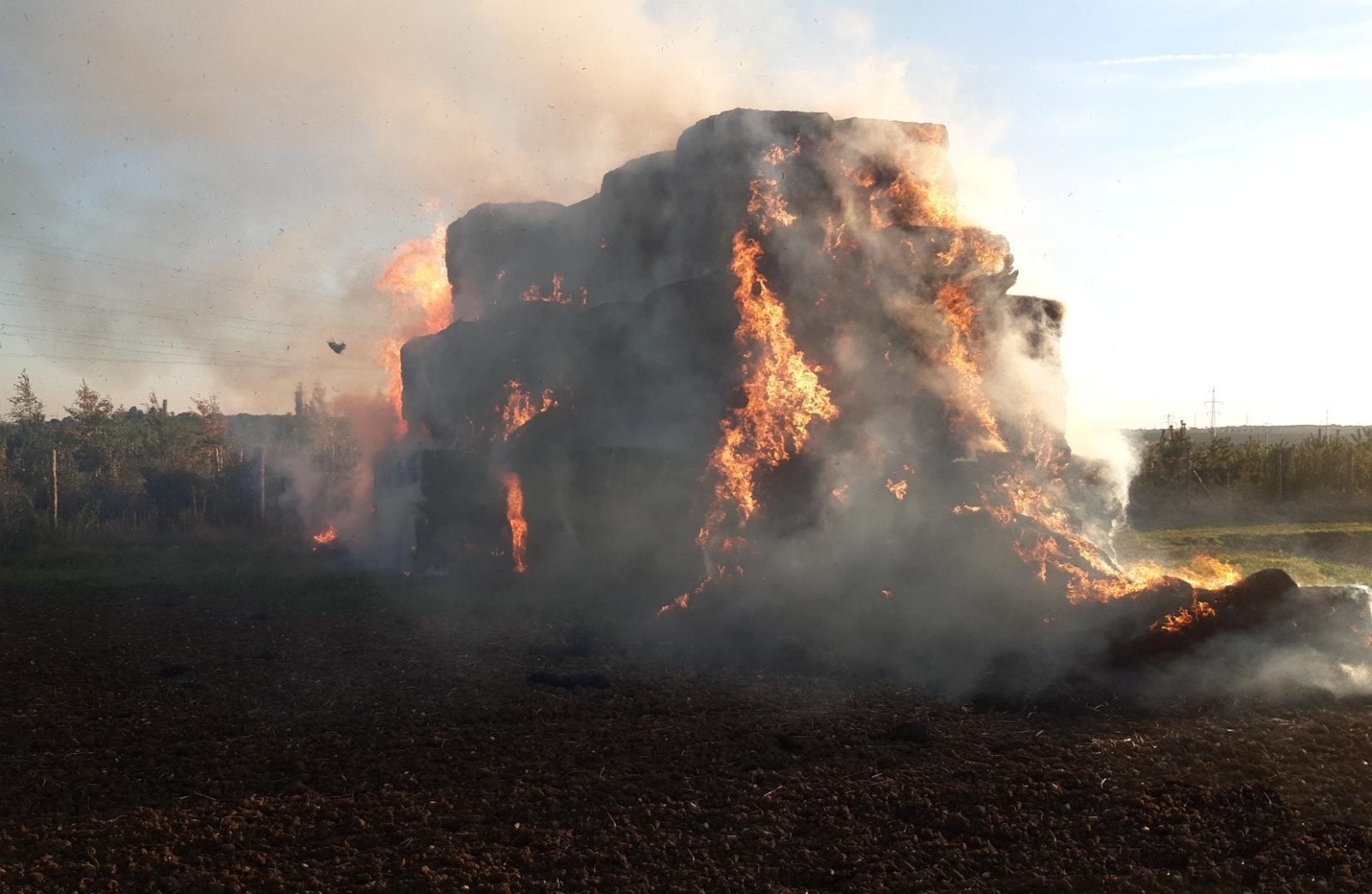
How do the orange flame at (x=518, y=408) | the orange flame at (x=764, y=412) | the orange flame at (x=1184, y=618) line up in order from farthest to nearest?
the orange flame at (x=518, y=408) < the orange flame at (x=764, y=412) < the orange flame at (x=1184, y=618)

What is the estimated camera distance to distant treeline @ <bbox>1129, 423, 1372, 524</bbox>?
33.0m

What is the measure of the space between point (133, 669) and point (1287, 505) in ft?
113

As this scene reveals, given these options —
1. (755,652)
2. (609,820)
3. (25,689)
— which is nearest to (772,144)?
(755,652)

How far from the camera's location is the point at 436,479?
20625 mm

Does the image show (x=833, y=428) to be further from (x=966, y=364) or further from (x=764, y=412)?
(x=966, y=364)

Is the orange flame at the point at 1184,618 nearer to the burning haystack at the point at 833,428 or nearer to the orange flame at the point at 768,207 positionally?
the burning haystack at the point at 833,428

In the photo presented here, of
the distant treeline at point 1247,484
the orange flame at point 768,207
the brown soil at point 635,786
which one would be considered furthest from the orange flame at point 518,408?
the distant treeline at point 1247,484

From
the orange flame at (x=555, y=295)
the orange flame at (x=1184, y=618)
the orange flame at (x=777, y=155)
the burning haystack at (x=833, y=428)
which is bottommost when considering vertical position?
the orange flame at (x=1184, y=618)

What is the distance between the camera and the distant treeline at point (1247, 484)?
33.0 metres

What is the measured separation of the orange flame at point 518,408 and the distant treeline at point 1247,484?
2157 cm

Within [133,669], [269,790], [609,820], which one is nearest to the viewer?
[609,820]

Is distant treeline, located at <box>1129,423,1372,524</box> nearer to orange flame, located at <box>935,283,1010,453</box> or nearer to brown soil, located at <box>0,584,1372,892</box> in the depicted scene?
orange flame, located at <box>935,283,1010,453</box>

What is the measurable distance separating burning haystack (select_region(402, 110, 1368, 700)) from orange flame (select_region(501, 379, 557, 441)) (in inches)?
19.8

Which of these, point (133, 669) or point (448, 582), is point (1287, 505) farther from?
point (133, 669)
